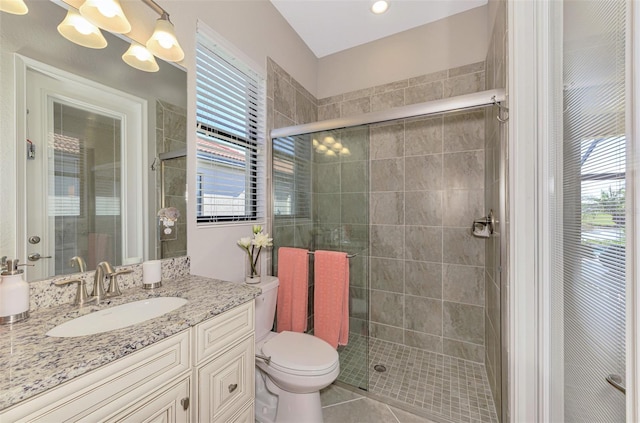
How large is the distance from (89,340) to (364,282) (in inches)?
60.6

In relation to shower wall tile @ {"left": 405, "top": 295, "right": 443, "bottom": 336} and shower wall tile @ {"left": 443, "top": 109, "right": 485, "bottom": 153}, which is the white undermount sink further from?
shower wall tile @ {"left": 443, "top": 109, "right": 485, "bottom": 153}

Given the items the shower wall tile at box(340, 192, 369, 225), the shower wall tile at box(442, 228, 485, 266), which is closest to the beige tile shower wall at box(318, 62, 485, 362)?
the shower wall tile at box(442, 228, 485, 266)

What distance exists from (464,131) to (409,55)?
2.89ft

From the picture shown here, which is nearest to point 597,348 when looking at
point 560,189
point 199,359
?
point 560,189

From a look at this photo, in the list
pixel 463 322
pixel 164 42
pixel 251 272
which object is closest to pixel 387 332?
pixel 463 322

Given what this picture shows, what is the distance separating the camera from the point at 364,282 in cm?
186

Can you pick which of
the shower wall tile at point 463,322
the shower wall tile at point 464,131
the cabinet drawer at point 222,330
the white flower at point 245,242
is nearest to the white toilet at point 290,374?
the white flower at point 245,242

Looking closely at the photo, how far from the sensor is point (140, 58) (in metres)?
1.19

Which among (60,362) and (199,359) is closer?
(60,362)

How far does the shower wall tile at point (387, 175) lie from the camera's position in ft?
7.58

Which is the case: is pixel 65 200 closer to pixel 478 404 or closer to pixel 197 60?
pixel 197 60

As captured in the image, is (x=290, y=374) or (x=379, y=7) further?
(x=379, y=7)

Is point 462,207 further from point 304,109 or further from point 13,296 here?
point 13,296

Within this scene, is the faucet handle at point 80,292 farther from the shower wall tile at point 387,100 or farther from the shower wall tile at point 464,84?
the shower wall tile at point 464,84
